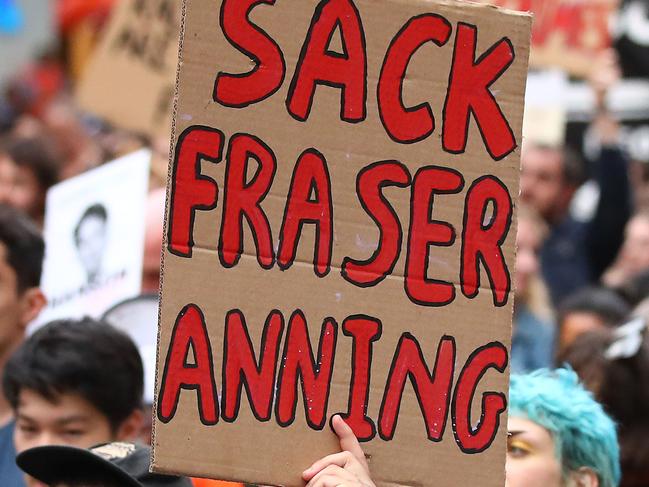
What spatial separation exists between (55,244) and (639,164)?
3742 mm

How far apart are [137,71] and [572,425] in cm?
377

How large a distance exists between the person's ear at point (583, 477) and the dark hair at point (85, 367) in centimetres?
111

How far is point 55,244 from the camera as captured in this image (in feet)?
16.6

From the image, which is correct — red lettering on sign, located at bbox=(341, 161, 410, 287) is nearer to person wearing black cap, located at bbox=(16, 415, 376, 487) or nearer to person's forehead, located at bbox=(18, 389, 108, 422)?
person wearing black cap, located at bbox=(16, 415, 376, 487)

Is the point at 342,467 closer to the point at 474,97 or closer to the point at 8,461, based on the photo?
the point at 474,97

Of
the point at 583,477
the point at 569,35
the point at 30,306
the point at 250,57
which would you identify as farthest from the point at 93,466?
the point at 569,35

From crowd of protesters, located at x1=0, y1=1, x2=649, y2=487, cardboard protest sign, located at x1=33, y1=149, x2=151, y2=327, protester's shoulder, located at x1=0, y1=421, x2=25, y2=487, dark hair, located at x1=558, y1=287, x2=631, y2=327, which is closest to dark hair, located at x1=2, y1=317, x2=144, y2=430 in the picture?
crowd of protesters, located at x1=0, y1=1, x2=649, y2=487

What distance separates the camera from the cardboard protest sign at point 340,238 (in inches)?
112

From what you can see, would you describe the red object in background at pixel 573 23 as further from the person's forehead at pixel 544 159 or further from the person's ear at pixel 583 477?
the person's ear at pixel 583 477

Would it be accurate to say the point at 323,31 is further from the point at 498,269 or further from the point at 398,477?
the point at 398,477

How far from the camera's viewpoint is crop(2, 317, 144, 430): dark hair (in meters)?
3.89

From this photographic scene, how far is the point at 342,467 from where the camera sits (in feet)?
9.28

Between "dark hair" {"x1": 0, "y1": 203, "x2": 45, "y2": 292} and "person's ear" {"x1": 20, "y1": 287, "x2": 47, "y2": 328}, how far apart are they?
2 centimetres

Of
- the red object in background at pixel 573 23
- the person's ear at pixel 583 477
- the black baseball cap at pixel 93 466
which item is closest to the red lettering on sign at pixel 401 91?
the black baseball cap at pixel 93 466
